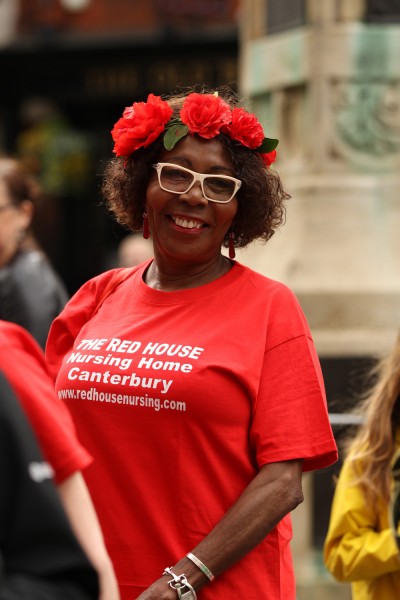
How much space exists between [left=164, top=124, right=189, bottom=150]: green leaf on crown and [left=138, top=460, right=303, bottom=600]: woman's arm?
0.91 m

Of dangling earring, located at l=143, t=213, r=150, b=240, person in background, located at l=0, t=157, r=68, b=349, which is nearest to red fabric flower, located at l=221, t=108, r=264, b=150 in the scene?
dangling earring, located at l=143, t=213, r=150, b=240

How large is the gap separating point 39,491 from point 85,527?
0.57 feet

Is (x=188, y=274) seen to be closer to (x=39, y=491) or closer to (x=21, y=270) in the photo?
(x=39, y=491)

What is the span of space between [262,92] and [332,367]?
1.72 metres

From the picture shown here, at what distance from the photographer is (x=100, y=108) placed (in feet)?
57.6

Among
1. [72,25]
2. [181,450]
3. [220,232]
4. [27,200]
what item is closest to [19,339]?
[181,450]

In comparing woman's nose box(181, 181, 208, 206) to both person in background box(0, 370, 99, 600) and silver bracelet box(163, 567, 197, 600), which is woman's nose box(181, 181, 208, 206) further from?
person in background box(0, 370, 99, 600)

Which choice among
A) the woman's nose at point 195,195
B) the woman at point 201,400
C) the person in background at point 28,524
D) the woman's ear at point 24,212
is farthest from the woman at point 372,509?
the person in background at point 28,524

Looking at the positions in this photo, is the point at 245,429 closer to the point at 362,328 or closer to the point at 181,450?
the point at 181,450

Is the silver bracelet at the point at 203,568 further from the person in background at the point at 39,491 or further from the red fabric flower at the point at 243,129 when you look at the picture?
the red fabric flower at the point at 243,129

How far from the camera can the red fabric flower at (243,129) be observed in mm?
3629

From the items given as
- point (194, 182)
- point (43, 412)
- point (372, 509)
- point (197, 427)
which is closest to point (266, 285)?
point (194, 182)

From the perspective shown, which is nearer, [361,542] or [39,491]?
[39,491]

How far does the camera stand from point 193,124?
359 centimetres
